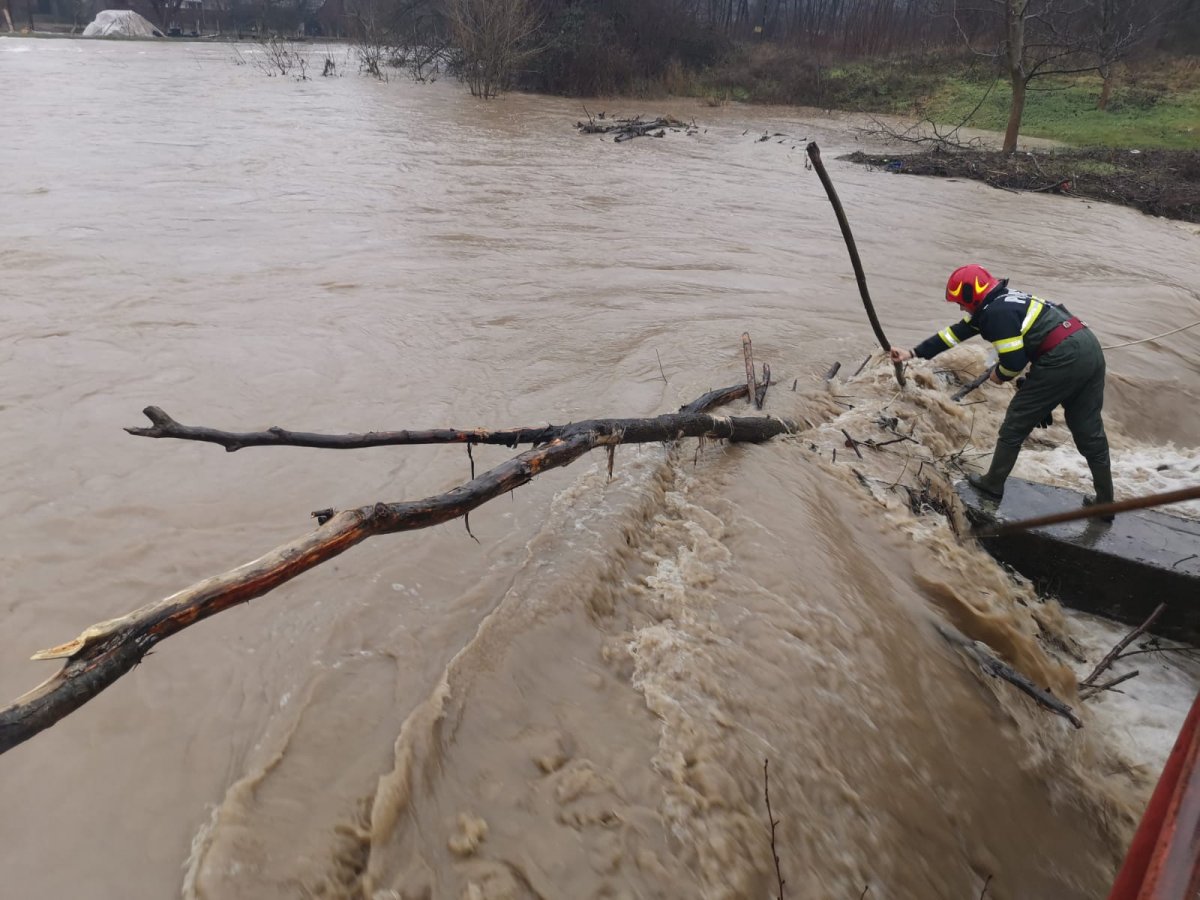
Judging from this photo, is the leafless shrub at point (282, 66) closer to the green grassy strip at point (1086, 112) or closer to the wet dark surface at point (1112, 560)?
the green grassy strip at point (1086, 112)

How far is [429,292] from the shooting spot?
795cm

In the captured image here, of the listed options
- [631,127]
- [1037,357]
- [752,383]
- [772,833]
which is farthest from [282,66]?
[772,833]

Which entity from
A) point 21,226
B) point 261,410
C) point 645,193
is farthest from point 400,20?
point 261,410

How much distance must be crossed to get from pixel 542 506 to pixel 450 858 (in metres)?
2.20

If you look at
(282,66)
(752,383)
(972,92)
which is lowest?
(752,383)

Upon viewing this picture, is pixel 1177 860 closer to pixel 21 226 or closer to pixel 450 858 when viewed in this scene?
pixel 450 858

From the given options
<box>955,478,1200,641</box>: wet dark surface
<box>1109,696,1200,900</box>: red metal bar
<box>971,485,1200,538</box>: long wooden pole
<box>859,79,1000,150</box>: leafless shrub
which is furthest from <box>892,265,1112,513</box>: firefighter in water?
<box>859,79,1000,150</box>: leafless shrub

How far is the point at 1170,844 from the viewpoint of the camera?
1302mm

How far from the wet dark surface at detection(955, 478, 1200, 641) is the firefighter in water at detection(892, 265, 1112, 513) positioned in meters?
0.29

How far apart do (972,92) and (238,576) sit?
33.6m

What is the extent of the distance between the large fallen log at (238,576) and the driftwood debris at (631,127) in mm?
18253

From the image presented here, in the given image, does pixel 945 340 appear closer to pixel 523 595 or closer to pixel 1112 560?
pixel 1112 560

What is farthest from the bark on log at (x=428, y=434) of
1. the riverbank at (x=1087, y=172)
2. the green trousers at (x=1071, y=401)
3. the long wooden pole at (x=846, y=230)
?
the riverbank at (x=1087, y=172)

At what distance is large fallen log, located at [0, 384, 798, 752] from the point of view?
161 centimetres
